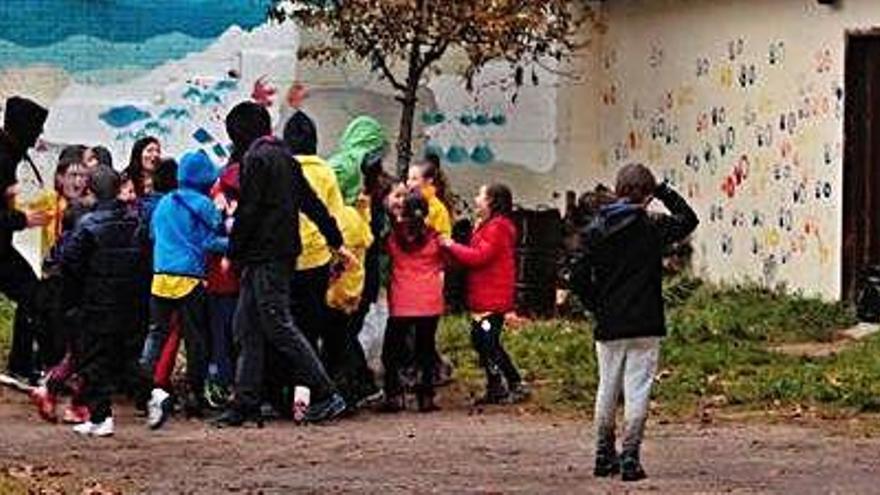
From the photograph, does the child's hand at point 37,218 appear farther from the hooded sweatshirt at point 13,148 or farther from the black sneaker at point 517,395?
the black sneaker at point 517,395

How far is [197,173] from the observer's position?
508 inches

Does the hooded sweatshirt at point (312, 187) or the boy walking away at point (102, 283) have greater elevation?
the hooded sweatshirt at point (312, 187)

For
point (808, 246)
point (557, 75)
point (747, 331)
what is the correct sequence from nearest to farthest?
point (747, 331) < point (808, 246) < point (557, 75)

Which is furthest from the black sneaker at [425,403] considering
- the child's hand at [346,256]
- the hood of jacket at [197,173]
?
the hood of jacket at [197,173]

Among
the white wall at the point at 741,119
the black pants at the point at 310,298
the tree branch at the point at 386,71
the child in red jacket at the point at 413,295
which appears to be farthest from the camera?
the tree branch at the point at 386,71

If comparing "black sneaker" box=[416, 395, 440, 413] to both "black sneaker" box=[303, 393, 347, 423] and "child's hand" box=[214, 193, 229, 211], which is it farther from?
"child's hand" box=[214, 193, 229, 211]

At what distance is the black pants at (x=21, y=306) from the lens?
45.8ft

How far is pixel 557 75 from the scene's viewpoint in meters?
24.6

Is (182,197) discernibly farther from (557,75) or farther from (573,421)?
(557,75)

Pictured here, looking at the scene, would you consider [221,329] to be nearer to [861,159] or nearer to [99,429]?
[99,429]

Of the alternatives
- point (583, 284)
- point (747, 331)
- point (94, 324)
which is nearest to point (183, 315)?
point (94, 324)

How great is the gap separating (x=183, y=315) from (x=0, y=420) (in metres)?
1.34

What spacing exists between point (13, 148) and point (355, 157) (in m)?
2.25

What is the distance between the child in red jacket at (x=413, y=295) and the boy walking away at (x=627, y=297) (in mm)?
2724
